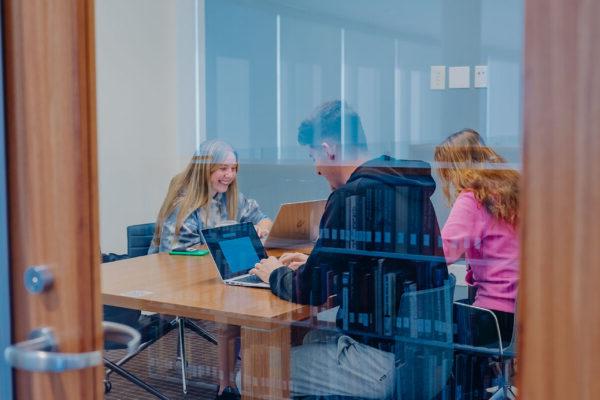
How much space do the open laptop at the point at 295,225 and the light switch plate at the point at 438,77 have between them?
83cm

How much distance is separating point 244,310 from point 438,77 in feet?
5.10

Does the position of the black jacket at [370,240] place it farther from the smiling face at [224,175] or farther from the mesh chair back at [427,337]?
the smiling face at [224,175]

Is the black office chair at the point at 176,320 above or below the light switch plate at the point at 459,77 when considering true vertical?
below

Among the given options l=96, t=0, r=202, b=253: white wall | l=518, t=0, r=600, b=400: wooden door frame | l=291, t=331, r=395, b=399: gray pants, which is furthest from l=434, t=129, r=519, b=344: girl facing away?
l=518, t=0, r=600, b=400: wooden door frame

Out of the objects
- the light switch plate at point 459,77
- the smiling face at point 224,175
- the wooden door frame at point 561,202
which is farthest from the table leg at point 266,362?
the wooden door frame at point 561,202

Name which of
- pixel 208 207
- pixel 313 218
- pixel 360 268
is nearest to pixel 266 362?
pixel 360 268

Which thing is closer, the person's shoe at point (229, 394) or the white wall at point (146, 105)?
the white wall at point (146, 105)

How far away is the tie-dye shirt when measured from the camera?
2739mm

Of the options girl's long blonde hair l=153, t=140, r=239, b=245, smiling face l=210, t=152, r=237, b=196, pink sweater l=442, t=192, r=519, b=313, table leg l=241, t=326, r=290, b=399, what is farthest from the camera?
smiling face l=210, t=152, r=237, b=196

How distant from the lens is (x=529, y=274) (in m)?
0.74

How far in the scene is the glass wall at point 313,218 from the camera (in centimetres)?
222

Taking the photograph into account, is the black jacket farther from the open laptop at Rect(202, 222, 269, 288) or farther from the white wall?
the white wall

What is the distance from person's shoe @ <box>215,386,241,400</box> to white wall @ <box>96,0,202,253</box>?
77 centimetres

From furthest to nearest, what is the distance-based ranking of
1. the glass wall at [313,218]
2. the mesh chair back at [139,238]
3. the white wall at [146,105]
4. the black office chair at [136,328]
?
the glass wall at [313,218] → the mesh chair back at [139,238] → the white wall at [146,105] → the black office chair at [136,328]
